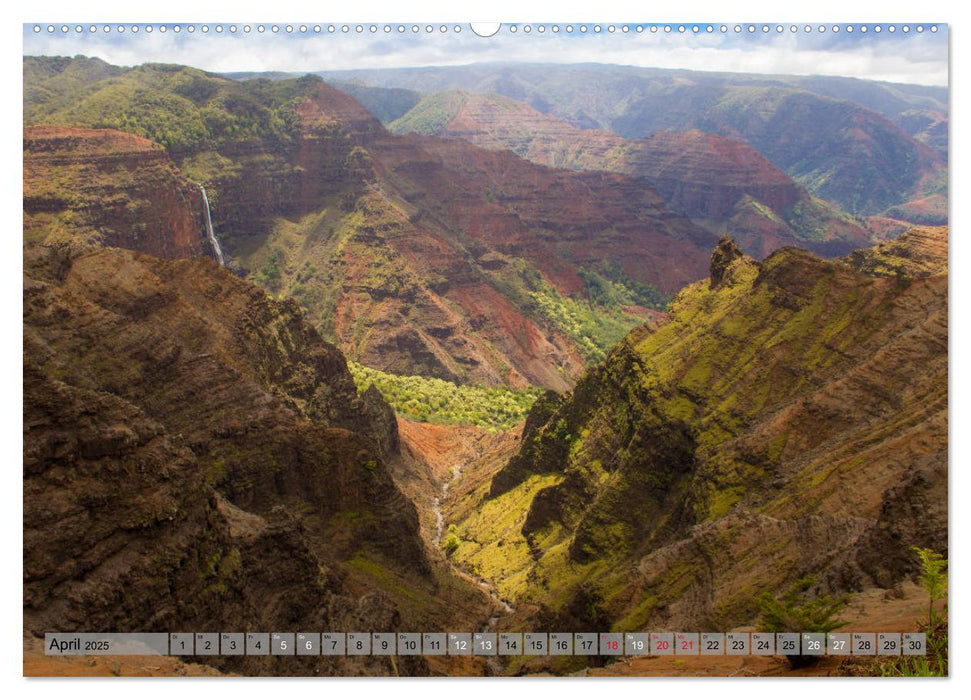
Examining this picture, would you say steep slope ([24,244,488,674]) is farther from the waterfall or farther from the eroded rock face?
the waterfall

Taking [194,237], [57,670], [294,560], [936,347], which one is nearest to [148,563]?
[57,670]

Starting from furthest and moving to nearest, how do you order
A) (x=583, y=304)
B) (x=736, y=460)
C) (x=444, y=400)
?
(x=583, y=304)
(x=444, y=400)
(x=736, y=460)

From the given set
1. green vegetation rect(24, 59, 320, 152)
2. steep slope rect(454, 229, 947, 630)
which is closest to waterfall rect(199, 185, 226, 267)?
green vegetation rect(24, 59, 320, 152)

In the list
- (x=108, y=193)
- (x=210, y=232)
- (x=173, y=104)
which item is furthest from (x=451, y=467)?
(x=173, y=104)

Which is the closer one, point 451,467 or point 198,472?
point 198,472

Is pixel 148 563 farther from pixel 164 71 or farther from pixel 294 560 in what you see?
pixel 164 71

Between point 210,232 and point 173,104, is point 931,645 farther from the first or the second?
point 173,104

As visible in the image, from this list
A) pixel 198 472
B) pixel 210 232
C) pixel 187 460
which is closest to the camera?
pixel 187 460

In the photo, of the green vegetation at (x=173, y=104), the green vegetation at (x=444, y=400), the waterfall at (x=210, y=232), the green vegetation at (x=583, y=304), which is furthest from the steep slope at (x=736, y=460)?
the green vegetation at (x=173, y=104)
